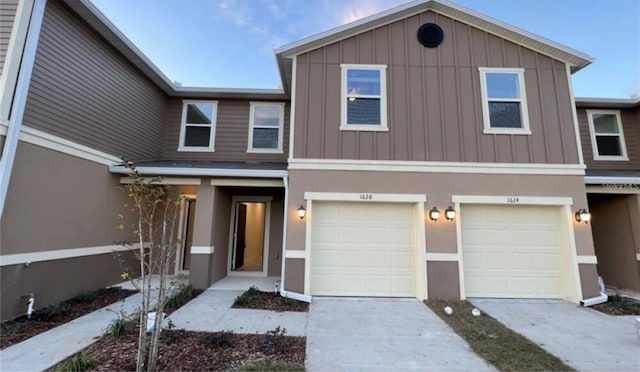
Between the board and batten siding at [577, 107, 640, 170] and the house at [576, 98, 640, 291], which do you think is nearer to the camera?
the house at [576, 98, 640, 291]

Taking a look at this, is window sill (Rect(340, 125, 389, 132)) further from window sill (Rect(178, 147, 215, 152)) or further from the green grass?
window sill (Rect(178, 147, 215, 152))

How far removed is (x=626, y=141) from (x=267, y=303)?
39.2 feet

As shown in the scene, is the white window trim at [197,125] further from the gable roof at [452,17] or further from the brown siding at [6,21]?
the brown siding at [6,21]

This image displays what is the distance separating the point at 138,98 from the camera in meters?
8.12

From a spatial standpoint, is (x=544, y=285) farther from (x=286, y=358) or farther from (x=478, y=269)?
(x=286, y=358)

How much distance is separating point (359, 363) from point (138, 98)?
854 centimetres

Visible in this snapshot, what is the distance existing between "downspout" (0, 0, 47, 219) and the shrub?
2805 mm

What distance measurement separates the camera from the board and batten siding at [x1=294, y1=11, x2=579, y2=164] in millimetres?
6816

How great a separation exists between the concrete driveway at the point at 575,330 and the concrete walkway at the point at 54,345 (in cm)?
638

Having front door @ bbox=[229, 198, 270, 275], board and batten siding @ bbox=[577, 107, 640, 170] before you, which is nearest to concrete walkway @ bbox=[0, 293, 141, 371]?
front door @ bbox=[229, 198, 270, 275]

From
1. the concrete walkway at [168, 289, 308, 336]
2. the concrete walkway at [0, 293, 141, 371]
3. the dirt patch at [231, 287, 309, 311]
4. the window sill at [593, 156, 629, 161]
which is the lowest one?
the concrete walkway at [0, 293, 141, 371]

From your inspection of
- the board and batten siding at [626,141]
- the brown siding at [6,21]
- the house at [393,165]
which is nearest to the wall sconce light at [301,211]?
the house at [393,165]

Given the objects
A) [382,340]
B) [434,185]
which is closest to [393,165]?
[434,185]

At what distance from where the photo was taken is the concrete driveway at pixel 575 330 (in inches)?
148
